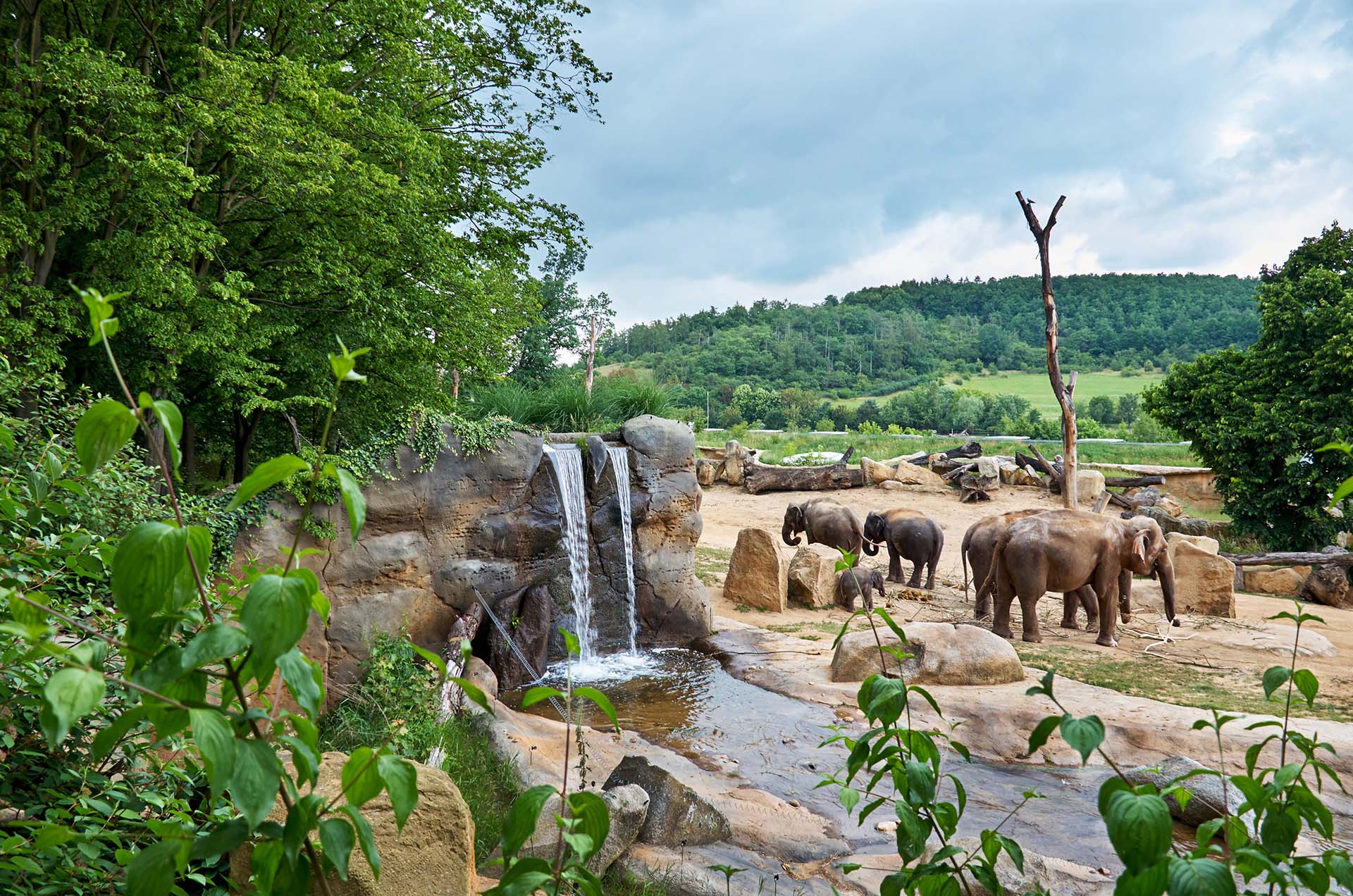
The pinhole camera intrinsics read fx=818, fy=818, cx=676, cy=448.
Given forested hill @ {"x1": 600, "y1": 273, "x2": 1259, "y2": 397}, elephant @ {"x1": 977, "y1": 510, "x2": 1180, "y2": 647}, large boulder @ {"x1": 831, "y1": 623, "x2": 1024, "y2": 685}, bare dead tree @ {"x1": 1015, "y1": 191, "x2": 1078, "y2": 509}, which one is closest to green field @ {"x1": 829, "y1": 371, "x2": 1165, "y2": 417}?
forested hill @ {"x1": 600, "y1": 273, "x2": 1259, "y2": 397}

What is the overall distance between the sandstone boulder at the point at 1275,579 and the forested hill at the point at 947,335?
4695 centimetres

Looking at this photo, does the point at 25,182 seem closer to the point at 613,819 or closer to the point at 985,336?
the point at 613,819

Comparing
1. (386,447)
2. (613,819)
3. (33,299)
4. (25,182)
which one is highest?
(25,182)

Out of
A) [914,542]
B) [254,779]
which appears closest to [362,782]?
[254,779]

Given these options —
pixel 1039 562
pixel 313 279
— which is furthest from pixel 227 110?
pixel 1039 562

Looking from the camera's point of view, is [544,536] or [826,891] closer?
[826,891]

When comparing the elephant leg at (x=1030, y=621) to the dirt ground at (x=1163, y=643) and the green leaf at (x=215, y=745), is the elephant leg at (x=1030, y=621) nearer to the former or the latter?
the dirt ground at (x=1163, y=643)

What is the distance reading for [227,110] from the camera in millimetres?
6863

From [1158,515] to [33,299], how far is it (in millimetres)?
20936

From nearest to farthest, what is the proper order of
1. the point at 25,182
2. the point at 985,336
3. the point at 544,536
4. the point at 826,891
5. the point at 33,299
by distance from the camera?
the point at 826,891 < the point at 33,299 < the point at 25,182 < the point at 544,536 < the point at 985,336

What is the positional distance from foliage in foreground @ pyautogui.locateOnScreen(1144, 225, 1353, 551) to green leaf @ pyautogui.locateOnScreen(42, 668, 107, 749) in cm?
1960

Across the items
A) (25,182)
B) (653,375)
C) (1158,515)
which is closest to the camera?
(25,182)

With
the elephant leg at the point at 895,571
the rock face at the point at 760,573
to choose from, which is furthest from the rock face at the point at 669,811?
the elephant leg at the point at 895,571

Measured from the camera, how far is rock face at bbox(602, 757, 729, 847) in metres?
4.57
